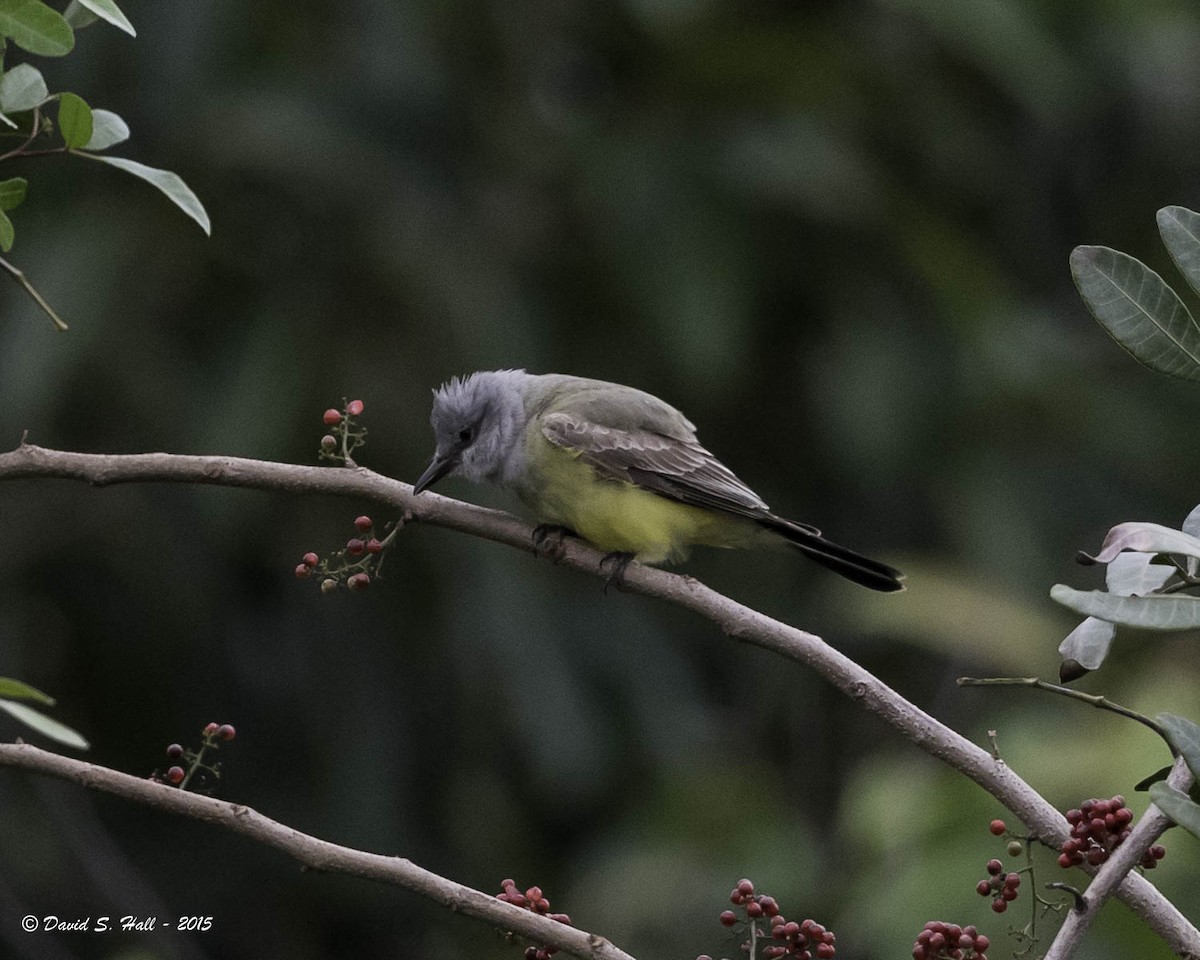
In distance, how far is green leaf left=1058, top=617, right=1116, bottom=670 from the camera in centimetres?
240

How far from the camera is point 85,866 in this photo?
7.84 m

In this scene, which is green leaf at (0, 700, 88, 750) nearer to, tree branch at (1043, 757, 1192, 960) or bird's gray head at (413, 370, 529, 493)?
tree branch at (1043, 757, 1192, 960)

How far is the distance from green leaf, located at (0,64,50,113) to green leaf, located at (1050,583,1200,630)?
5.49ft

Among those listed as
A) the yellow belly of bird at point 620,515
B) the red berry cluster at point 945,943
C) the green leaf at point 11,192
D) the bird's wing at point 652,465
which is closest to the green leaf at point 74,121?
the green leaf at point 11,192

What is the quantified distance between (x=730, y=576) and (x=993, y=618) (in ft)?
6.35

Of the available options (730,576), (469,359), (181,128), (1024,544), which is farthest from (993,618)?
(181,128)

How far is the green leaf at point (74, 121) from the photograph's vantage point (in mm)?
2574

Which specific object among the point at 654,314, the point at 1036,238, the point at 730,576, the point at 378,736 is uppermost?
the point at 1036,238

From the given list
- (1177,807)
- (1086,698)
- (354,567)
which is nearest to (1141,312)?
(1086,698)

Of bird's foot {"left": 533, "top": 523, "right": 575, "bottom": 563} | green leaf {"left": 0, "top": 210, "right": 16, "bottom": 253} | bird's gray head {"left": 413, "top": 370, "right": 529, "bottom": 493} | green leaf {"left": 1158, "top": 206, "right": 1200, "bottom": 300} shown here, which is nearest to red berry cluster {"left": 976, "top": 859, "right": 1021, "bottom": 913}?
green leaf {"left": 1158, "top": 206, "right": 1200, "bottom": 300}

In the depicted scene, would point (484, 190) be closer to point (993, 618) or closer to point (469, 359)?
point (469, 359)

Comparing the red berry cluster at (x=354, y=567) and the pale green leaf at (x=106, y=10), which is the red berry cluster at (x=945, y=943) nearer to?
the red berry cluster at (x=354, y=567)

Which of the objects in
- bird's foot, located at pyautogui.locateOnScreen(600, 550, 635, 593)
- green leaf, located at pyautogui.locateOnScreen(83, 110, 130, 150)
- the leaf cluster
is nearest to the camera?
the leaf cluster

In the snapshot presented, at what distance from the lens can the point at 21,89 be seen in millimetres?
2561
